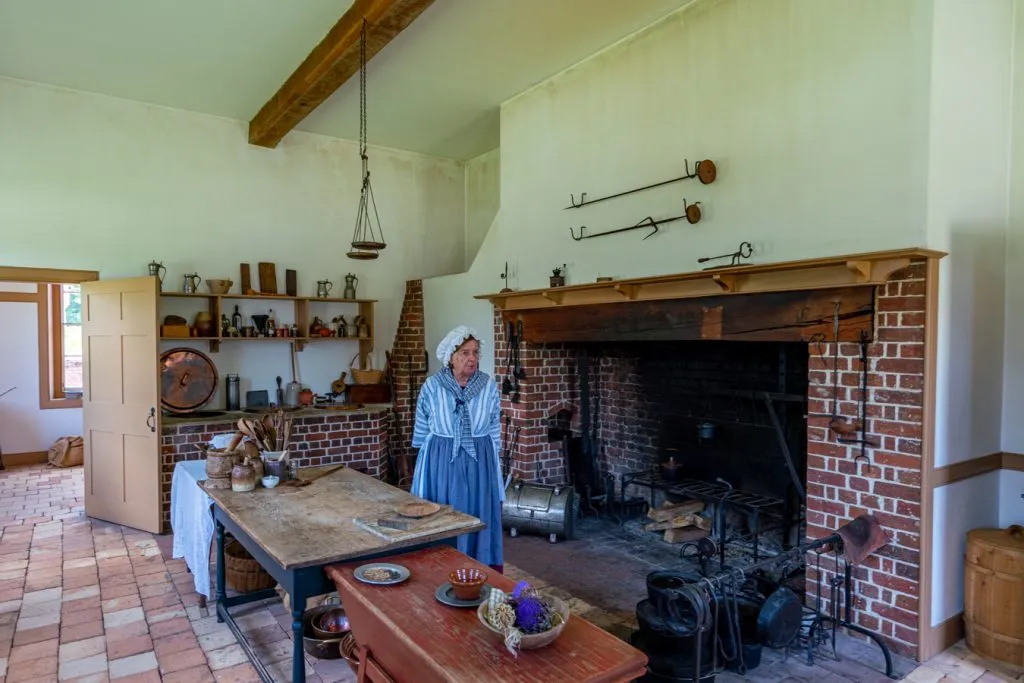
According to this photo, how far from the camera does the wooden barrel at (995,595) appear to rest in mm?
2955

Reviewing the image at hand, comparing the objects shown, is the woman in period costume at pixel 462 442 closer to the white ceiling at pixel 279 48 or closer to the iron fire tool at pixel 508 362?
the iron fire tool at pixel 508 362

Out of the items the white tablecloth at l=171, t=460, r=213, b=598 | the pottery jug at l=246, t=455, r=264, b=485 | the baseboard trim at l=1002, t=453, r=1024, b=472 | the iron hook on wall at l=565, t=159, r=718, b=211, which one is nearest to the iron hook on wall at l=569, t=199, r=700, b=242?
the iron hook on wall at l=565, t=159, r=718, b=211

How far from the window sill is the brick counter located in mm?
4250

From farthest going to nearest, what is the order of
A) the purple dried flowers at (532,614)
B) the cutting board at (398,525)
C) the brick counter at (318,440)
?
1. the brick counter at (318,440)
2. the cutting board at (398,525)
3. the purple dried flowers at (532,614)

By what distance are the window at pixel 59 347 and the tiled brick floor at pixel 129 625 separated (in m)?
3.83

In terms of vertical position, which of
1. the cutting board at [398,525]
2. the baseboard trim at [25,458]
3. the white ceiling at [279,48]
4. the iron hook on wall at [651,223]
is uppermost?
the white ceiling at [279,48]

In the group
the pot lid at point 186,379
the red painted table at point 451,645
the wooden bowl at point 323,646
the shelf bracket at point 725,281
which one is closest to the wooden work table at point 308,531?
the red painted table at point 451,645

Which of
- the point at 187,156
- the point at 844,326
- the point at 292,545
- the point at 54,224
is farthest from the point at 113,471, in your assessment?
the point at 844,326

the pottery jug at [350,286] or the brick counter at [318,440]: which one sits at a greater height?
the pottery jug at [350,286]

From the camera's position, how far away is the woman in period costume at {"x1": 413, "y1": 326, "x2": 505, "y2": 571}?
3.34m

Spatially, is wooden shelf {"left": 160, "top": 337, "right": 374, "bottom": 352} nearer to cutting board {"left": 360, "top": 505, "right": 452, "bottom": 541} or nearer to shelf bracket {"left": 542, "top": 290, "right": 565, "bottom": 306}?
shelf bracket {"left": 542, "top": 290, "right": 565, "bottom": 306}

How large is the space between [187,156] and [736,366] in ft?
17.3

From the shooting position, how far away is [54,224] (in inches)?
211

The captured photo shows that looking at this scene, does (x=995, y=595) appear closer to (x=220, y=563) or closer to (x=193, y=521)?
(x=220, y=563)
